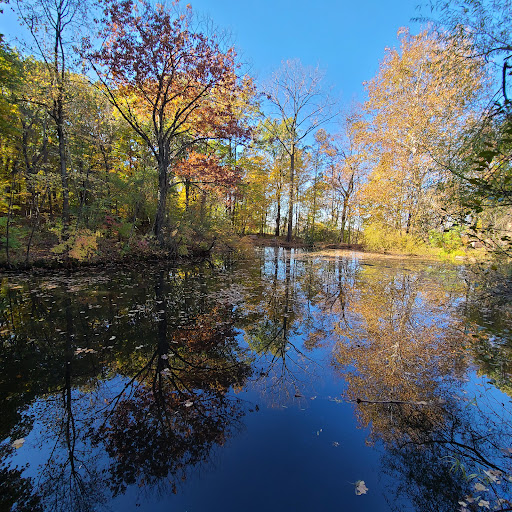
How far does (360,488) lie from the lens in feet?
6.04

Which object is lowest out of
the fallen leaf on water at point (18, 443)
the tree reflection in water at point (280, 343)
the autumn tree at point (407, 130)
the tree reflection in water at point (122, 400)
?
the fallen leaf on water at point (18, 443)

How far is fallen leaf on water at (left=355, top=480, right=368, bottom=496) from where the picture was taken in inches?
71.4

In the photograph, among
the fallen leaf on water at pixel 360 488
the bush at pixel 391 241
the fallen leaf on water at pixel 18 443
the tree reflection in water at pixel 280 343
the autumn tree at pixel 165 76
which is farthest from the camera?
the bush at pixel 391 241

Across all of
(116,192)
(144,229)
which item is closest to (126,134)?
(144,229)

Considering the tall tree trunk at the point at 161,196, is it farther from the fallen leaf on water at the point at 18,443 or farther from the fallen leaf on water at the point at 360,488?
the fallen leaf on water at the point at 360,488

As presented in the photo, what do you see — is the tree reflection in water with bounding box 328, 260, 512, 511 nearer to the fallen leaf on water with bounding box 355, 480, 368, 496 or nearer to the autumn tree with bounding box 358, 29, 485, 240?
the fallen leaf on water with bounding box 355, 480, 368, 496

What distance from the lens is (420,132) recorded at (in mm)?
14656

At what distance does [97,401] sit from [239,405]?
1536 mm

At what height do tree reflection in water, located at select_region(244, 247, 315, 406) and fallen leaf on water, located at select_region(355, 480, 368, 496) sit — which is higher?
tree reflection in water, located at select_region(244, 247, 315, 406)

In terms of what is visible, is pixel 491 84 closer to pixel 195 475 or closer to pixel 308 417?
pixel 308 417

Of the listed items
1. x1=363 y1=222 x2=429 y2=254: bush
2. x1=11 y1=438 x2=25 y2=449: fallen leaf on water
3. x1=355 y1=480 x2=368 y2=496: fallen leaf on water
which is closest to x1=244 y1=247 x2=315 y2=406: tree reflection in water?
x1=355 y1=480 x2=368 y2=496: fallen leaf on water

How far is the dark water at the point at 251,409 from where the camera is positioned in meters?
1.82

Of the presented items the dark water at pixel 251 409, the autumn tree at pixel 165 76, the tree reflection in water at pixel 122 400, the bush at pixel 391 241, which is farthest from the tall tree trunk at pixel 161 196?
the bush at pixel 391 241

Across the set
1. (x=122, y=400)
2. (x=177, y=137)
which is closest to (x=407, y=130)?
(x=177, y=137)
